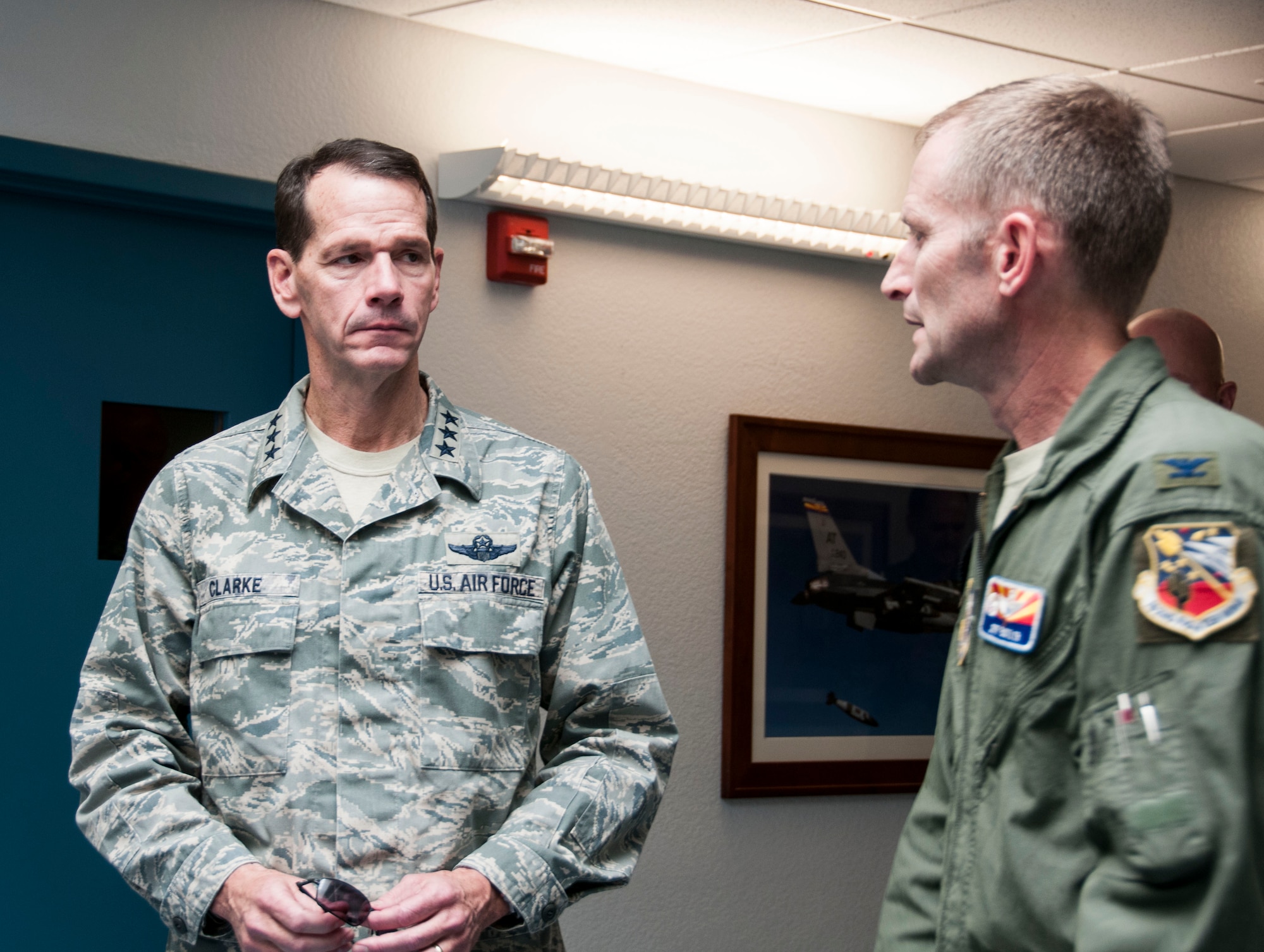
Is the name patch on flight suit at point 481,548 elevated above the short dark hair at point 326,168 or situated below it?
below

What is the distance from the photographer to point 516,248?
2939mm

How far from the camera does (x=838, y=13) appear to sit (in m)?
2.79

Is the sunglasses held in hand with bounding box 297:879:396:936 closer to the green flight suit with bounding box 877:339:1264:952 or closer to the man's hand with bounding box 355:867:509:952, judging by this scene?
the man's hand with bounding box 355:867:509:952

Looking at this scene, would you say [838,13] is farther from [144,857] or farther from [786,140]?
[144,857]

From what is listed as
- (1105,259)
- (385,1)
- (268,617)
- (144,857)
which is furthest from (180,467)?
(385,1)

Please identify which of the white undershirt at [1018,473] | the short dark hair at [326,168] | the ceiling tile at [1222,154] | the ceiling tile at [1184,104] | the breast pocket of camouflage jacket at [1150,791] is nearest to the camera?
the breast pocket of camouflage jacket at [1150,791]

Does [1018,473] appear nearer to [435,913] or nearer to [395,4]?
[435,913]

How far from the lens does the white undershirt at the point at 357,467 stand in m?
1.69

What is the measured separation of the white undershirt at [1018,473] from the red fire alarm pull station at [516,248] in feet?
6.11

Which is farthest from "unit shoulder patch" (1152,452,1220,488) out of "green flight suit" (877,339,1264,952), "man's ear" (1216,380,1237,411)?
"man's ear" (1216,380,1237,411)

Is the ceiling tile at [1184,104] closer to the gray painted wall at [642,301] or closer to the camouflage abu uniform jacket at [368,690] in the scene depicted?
the gray painted wall at [642,301]

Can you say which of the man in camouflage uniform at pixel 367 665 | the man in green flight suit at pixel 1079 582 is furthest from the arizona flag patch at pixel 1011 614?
the man in camouflage uniform at pixel 367 665

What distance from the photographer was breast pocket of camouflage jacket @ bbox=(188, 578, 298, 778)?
1.55m

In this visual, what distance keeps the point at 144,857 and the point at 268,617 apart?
1.03ft
